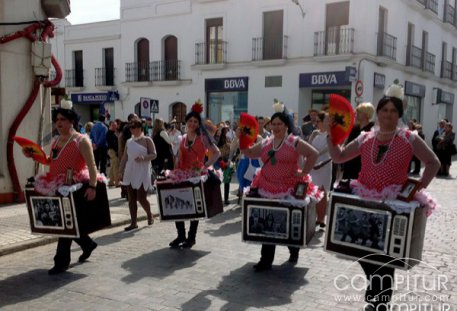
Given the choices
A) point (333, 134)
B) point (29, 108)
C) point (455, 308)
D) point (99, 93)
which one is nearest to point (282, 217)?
point (333, 134)

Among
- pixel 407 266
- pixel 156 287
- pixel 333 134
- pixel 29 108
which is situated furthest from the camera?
pixel 29 108

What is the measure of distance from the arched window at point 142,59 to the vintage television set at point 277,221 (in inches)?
783

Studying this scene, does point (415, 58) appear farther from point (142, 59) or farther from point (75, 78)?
point (75, 78)

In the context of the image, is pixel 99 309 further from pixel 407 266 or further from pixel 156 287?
pixel 407 266

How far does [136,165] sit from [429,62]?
2187cm

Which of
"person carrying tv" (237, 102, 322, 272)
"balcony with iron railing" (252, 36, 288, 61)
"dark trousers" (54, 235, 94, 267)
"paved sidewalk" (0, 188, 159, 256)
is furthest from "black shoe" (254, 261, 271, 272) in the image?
"balcony with iron railing" (252, 36, 288, 61)

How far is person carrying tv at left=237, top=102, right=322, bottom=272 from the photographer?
190 inches

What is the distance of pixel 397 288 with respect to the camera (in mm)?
4520

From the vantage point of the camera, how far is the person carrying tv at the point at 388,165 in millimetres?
3605

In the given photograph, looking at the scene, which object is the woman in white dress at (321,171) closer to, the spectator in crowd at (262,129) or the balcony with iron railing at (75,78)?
the spectator in crowd at (262,129)

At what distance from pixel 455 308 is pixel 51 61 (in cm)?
838

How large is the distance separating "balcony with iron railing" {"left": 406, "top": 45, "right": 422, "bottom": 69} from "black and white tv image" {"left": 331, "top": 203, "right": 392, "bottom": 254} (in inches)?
799

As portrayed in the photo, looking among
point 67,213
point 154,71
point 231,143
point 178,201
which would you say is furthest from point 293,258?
point 154,71

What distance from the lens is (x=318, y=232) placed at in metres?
6.92
